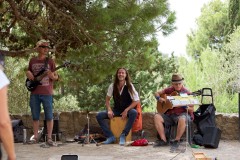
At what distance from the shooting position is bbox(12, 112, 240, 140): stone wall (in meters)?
7.13

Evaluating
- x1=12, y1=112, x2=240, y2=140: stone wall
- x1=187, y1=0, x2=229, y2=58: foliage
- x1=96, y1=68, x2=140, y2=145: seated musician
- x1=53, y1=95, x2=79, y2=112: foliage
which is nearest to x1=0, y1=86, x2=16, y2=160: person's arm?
x1=96, y1=68, x2=140, y2=145: seated musician

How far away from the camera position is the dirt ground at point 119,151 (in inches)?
217

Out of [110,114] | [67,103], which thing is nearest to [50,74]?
[110,114]

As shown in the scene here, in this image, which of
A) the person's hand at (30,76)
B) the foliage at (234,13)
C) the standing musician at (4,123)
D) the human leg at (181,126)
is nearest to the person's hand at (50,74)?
the person's hand at (30,76)

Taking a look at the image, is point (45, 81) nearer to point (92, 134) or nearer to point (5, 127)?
point (92, 134)

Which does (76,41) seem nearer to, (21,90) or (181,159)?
(181,159)

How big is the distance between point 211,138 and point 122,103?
1354 mm

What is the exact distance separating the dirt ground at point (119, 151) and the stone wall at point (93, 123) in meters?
0.33

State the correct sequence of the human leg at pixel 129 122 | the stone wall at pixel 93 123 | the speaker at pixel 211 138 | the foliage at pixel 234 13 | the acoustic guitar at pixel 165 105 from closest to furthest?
the speaker at pixel 211 138, the acoustic guitar at pixel 165 105, the human leg at pixel 129 122, the stone wall at pixel 93 123, the foliage at pixel 234 13

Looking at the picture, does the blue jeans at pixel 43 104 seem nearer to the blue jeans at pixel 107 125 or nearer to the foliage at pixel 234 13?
the blue jeans at pixel 107 125

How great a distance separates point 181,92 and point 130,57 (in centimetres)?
131

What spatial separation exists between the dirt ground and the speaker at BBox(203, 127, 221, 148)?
6 cm

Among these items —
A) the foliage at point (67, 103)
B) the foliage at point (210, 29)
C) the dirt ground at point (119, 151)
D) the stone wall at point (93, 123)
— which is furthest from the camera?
the foliage at point (210, 29)

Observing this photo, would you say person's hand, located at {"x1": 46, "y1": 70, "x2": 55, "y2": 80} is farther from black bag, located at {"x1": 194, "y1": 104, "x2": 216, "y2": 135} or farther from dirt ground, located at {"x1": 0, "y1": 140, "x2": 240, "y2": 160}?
black bag, located at {"x1": 194, "y1": 104, "x2": 216, "y2": 135}
